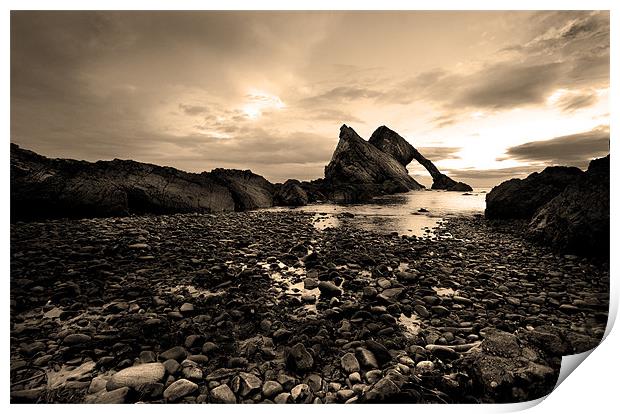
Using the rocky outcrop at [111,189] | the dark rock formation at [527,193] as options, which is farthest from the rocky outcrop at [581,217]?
the rocky outcrop at [111,189]

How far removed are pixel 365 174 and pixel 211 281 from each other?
2651cm

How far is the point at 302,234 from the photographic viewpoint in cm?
634

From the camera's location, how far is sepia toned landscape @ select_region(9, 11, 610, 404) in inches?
80.5

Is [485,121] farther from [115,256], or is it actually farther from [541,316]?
[115,256]

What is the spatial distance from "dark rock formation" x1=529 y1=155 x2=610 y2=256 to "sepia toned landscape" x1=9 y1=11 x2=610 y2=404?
0.10 ft

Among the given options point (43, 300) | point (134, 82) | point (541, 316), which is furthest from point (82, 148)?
point (541, 316)

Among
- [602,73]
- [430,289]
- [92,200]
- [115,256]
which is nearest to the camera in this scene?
[430,289]

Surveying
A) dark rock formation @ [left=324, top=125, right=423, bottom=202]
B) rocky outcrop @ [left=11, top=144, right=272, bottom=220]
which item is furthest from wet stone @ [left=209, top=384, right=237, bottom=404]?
dark rock formation @ [left=324, top=125, right=423, bottom=202]

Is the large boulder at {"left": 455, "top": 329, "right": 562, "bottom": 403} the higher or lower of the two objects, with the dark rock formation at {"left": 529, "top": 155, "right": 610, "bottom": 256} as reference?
lower

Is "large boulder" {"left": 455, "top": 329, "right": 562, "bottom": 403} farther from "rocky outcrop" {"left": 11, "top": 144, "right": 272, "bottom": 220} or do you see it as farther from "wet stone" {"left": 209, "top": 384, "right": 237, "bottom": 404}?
"rocky outcrop" {"left": 11, "top": 144, "right": 272, "bottom": 220}

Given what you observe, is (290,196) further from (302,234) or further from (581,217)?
(581,217)

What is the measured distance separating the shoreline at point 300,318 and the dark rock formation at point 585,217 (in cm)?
28

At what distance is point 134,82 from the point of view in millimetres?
4602

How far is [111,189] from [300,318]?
7.97m
